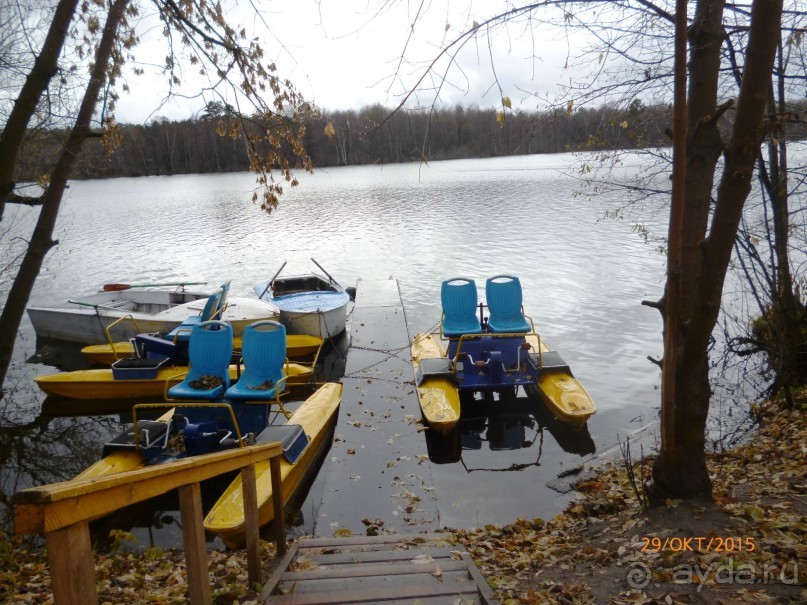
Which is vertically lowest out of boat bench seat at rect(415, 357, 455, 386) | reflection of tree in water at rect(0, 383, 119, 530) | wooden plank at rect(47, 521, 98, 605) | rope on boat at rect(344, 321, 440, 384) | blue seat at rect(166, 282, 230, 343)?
reflection of tree in water at rect(0, 383, 119, 530)

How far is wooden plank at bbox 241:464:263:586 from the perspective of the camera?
3633mm

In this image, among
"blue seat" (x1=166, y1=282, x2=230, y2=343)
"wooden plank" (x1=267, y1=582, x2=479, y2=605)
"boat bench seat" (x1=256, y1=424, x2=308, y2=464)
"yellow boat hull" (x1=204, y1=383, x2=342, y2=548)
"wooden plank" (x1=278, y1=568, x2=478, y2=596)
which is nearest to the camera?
"wooden plank" (x1=267, y1=582, x2=479, y2=605)

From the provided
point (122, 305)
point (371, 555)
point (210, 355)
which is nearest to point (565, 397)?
point (210, 355)

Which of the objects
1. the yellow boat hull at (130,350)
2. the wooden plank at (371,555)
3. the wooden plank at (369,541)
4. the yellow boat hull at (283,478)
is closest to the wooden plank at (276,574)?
the wooden plank at (371,555)

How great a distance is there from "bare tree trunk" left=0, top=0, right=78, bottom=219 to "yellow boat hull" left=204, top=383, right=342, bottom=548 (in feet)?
12.8

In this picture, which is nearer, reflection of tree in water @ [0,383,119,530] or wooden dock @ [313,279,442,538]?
wooden dock @ [313,279,442,538]

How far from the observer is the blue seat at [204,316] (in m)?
12.7

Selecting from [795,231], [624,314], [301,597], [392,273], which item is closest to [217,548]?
[301,597]

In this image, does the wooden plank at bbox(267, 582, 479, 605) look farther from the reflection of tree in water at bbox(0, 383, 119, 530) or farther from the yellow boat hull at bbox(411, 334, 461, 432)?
the reflection of tree in water at bbox(0, 383, 119, 530)

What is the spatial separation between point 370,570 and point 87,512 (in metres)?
2.42

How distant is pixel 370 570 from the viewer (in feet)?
12.9

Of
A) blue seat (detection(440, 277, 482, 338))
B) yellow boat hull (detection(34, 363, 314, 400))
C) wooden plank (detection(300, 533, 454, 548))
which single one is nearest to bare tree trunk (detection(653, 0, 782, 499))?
wooden plank (detection(300, 533, 454, 548))

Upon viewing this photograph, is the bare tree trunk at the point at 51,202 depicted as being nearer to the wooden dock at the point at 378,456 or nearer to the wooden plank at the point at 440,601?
the wooden dock at the point at 378,456

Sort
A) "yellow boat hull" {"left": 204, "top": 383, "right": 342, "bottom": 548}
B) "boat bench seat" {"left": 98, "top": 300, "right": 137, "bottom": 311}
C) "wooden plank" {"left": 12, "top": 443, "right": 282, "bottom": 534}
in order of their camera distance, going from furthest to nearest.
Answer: "boat bench seat" {"left": 98, "top": 300, "right": 137, "bottom": 311}
"yellow boat hull" {"left": 204, "top": 383, "right": 342, "bottom": 548}
"wooden plank" {"left": 12, "top": 443, "right": 282, "bottom": 534}
